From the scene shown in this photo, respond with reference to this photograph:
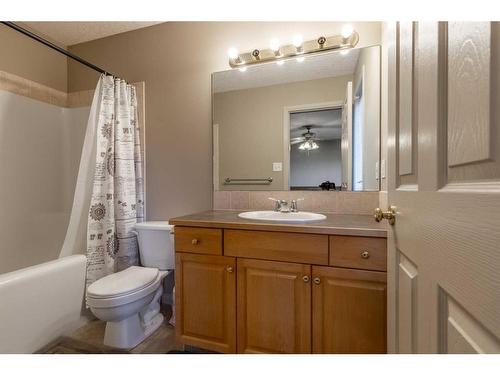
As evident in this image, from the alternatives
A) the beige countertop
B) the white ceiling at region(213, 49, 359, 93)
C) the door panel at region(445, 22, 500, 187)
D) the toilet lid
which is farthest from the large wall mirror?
the door panel at region(445, 22, 500, 187)

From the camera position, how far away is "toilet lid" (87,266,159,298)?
136cm

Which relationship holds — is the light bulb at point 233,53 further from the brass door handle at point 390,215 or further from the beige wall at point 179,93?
the brass door handle at point 390,215

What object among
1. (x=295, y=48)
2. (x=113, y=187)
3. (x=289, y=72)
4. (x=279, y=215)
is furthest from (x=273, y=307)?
(x=295, y=48)

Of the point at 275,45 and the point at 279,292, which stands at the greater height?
the point at 275,45

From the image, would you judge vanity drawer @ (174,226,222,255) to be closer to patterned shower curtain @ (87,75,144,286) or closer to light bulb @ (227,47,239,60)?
patterned shower curtain @ (87,75,144,286)

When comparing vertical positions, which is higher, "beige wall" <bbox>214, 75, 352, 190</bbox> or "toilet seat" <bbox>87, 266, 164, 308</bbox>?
"beige wall" <bbox>214, 75, 352, 190</bbox>

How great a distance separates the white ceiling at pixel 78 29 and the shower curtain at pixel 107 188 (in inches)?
22.5

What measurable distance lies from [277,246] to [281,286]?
0.67 feet

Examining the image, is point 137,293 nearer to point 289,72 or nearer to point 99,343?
point 99,343

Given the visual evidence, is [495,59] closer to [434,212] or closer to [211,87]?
[434,212]

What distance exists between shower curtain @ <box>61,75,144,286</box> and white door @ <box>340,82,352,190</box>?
1610 mm

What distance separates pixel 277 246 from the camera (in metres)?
1.21
